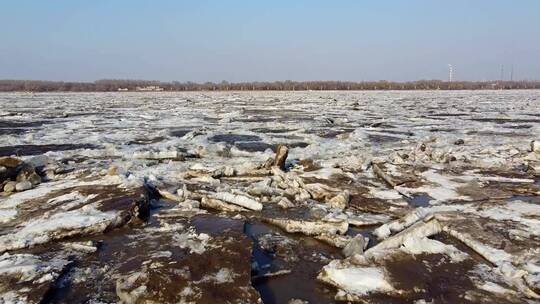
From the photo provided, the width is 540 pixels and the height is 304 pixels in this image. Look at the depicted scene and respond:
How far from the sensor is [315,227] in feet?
15.9

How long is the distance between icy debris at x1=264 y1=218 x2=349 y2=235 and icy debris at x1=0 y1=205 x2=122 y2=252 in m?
2.07

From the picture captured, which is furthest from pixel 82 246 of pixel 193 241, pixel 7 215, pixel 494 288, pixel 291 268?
pixel 494 288

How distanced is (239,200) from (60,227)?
227 cm

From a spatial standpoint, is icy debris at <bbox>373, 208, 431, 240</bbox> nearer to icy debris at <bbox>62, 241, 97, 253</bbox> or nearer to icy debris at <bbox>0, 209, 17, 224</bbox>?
icy debris at <bbox>62, 241, 97, 253</bbox>

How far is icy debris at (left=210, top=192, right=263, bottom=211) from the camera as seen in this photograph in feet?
18.6

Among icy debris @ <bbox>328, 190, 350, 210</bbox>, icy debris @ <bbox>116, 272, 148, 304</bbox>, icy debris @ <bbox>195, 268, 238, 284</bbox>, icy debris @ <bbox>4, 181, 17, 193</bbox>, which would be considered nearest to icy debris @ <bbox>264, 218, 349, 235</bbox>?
icy debris @ <bbox>328, 190, 350, 210</bbox>

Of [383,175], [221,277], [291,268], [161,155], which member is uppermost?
[161,155]

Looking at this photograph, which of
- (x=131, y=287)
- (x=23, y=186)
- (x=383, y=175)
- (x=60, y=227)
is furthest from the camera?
(x=383, y=175)

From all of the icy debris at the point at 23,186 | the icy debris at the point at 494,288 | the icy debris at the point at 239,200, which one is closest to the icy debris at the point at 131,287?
the icy debris at the point at 239,200

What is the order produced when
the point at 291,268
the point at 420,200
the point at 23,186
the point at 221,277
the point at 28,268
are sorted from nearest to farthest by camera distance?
the point at 221,277 → the point at 28,268 → the point at 291,268 → the point at 420,200 → the point at 23,186

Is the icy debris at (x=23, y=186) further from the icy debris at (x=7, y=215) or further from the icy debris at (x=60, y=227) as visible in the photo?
the icy debris at (x=60, y=227)

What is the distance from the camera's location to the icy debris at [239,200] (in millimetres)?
5680

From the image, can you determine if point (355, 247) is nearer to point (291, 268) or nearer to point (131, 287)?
point (291, 268)

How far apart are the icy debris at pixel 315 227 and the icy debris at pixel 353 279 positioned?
3.47 ft
